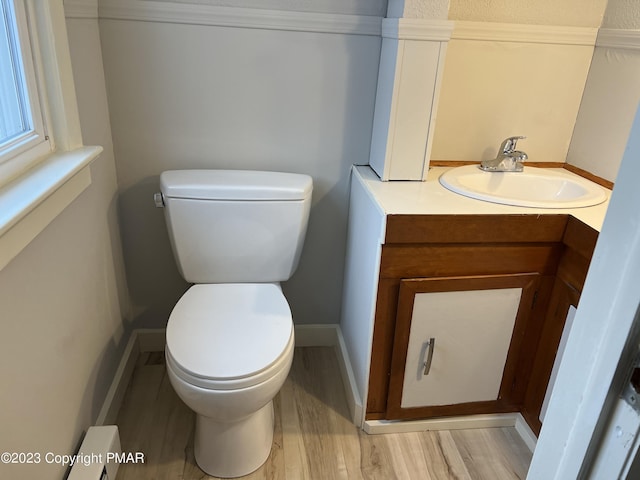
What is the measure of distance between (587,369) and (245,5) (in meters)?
1.44

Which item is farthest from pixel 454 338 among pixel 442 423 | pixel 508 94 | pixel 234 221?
pixel 508 94

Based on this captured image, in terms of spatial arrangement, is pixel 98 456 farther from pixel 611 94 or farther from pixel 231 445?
pixel 611 94

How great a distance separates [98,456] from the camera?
1.35 m

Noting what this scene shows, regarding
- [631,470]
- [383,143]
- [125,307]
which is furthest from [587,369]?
[125,307]

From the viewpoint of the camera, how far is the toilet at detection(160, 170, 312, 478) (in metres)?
1.31

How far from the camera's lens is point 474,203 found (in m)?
1.46

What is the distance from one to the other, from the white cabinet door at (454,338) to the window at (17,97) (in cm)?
102

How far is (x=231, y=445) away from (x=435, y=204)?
92 cm

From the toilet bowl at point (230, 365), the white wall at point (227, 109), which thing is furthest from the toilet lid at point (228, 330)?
the white wall at point (227, 109)

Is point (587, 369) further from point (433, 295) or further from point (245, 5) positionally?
point (245, 5)

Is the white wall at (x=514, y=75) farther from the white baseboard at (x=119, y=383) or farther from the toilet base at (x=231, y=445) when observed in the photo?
the white baseboard at (x=119, y=383)

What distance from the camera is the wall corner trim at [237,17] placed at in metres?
1.52

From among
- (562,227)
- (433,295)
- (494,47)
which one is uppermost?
(494,47)

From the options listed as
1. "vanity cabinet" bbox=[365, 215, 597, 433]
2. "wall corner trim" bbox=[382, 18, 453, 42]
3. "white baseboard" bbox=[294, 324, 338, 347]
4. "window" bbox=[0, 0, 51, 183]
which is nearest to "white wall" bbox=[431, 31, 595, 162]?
"wall corner trim" bbox=[382, 18, 453, 42]
